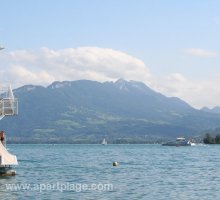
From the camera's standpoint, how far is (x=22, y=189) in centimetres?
6303

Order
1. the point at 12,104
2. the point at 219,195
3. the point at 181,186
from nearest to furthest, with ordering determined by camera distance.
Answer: the point at 219,195
the point at 12,104
the point at 181,186

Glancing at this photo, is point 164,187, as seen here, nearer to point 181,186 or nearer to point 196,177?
point 181,186

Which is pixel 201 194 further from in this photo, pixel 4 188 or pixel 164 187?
pixel 4 188

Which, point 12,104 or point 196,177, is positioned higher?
point 12,104

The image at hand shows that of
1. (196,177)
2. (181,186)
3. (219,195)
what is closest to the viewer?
(219,195)

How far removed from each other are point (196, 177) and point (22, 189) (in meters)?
30.6

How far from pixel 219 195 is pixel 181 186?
948cm

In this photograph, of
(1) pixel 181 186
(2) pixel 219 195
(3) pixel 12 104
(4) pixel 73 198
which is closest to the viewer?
(4) pixel 73 198

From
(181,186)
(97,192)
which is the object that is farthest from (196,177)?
(97,192)

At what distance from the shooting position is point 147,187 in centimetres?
6706

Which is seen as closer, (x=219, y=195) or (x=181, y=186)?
(x=219, y=195)

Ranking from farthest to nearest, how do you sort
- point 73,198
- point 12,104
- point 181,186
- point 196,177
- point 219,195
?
1. point 196,177
2. point 181,186
3. point 12,104
4. point 219,195
5. point 73,198

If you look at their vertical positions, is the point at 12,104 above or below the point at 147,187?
Answer: above

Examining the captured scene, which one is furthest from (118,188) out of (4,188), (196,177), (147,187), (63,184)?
(196,177)
